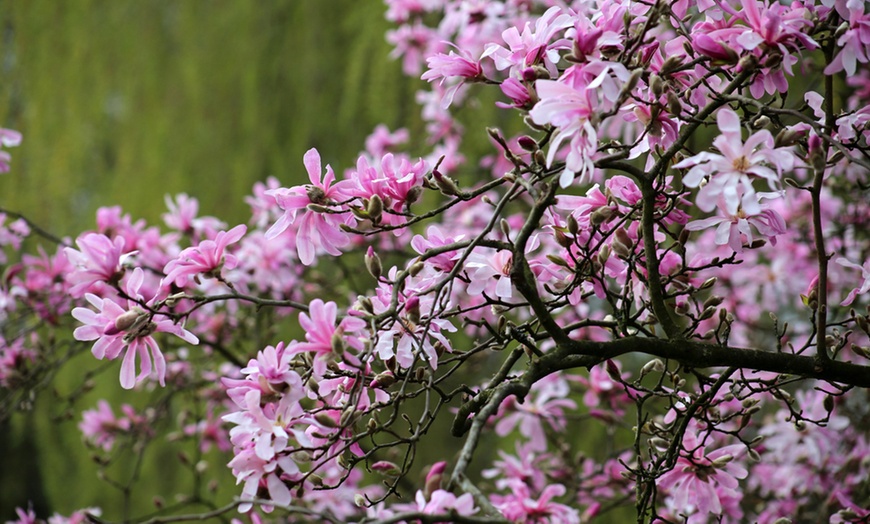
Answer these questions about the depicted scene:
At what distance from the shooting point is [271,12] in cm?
318

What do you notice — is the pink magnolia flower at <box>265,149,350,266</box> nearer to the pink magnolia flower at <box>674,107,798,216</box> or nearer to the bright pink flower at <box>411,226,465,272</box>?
the bright pink flower at <box>411,226,465,272</box>

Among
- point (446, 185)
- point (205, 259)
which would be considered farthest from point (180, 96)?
point (446, 185)

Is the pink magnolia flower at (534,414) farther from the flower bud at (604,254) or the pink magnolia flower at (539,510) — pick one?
the flower bud at (604,254)

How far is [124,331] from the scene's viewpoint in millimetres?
872

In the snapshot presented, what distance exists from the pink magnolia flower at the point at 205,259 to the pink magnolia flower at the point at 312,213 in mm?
60

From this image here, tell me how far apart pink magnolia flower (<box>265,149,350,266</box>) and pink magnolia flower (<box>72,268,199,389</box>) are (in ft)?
0.48

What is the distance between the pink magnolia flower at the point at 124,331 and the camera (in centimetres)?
86

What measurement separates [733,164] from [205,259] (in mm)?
552

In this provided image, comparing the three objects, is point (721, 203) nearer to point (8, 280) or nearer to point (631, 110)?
point (631, 110)

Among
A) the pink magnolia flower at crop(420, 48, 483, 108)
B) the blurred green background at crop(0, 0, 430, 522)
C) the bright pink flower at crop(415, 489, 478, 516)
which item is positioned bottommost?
the bright pink flower at crop(415, 489, 478, 516)

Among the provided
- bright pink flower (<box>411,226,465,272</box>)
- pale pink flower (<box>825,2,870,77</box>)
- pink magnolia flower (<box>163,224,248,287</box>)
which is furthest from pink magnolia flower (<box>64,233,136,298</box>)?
pale pink flower (<box>825,2,870,77</box>)

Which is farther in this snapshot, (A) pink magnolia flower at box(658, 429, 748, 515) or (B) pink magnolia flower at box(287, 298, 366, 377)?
(A) pink magnolia flower at box(658, 429, 748, 515)

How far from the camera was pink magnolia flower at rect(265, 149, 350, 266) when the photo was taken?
861mm

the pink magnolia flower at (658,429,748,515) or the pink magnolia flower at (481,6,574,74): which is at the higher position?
the pink magnolia flower at (481,6,574,74)
